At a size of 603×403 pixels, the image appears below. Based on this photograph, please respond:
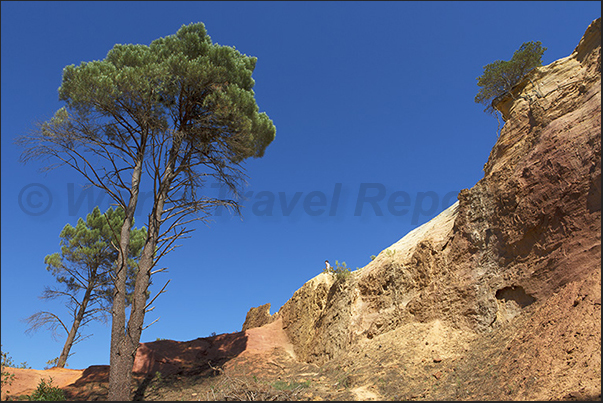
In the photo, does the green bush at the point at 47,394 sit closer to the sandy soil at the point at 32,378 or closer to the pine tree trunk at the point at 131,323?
the sandy soil at the point at 32,378

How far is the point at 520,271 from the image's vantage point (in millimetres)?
10328

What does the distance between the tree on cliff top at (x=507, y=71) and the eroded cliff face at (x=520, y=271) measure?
6.84 m

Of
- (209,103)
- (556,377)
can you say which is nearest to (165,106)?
(209,103)

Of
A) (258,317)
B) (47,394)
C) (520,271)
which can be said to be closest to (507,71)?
(520,271)

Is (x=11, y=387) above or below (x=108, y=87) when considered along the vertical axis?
below

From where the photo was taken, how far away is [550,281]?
9.48 m

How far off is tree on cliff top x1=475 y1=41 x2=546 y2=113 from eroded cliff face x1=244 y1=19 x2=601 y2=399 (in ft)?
22.5

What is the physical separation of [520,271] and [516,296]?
0.71 m

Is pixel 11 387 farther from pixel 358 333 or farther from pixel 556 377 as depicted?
pixel 556 377

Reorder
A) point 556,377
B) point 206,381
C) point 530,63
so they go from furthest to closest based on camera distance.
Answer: point 530,63 < point 206,381 < point 556,377

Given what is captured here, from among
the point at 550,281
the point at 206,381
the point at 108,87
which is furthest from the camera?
the point at 206,381

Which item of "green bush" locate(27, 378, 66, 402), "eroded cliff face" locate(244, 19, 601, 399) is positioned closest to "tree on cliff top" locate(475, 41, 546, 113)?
"eroded cliff face" locate(244, 19, 601, 399)

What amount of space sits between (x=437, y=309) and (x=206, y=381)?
28.2 ft

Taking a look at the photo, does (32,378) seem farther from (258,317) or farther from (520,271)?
(520,271)
